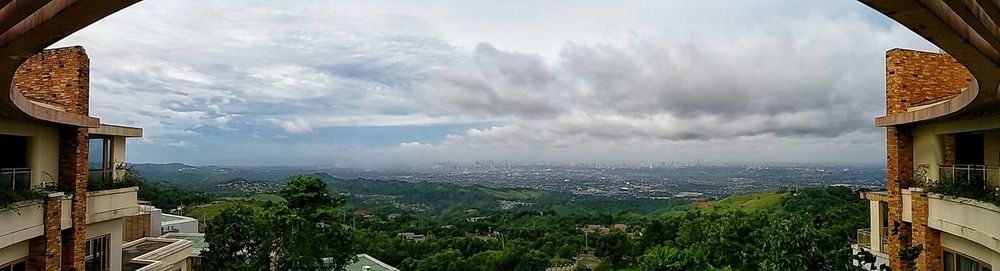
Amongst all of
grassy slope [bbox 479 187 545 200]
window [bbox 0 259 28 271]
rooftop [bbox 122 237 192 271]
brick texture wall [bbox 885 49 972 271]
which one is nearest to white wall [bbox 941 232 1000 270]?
brick texture wall [bbox 885 49 972 271]

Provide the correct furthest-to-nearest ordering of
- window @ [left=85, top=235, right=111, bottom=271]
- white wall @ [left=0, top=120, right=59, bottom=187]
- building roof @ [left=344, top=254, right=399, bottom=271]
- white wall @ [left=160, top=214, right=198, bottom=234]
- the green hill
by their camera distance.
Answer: the green hill → white wall @ [left=160, top=214, right=198, bottom=234] → building roof @ [left=344, top=254, right=399, bottom=271] → window @ [left=85, top=235, right=111, bottom=271] → white wall @ [left=0, top=120, right=59, bottom=187]

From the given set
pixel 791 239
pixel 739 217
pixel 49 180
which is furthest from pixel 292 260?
pixel 739 217

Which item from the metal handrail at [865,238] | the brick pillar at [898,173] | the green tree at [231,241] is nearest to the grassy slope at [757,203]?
the metal handrail at [865,238]

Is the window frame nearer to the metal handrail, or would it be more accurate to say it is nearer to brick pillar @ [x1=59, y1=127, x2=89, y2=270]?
brick pillar @ [x1=59, y1=127, x2=89, y2=270]

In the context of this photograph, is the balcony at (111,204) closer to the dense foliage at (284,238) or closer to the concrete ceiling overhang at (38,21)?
the dense foliage at (284,238)

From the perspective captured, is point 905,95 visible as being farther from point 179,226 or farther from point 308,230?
point 179,226

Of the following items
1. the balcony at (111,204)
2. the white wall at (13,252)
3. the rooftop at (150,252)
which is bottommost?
the rooftop at (150,252)
